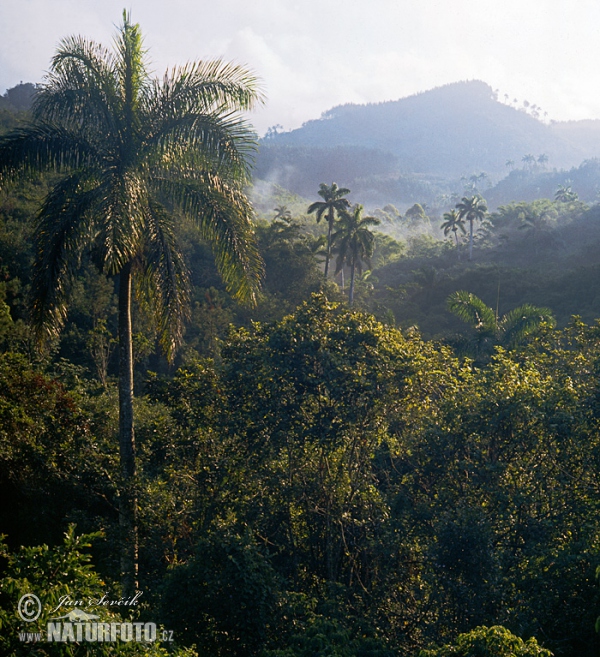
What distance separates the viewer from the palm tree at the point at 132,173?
9.53m

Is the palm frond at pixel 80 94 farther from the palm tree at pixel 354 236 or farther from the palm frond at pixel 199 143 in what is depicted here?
the palm tree at pixel 354 236

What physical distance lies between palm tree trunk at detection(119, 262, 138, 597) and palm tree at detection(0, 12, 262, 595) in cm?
2

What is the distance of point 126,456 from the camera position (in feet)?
33.4

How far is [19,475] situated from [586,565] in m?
9.78

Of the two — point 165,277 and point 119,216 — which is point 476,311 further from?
point 119,216

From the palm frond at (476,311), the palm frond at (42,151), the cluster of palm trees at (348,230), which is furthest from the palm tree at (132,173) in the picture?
the cluster of palm trees at (348,230)

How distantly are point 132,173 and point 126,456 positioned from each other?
4683mm

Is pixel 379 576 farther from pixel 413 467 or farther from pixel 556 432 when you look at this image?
pixel 556 432

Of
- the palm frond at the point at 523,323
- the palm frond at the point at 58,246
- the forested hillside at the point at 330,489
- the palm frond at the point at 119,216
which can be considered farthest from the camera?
the palm frond at the point at 523,323

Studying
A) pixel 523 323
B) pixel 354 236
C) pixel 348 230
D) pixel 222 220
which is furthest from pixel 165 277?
pixel 348 230

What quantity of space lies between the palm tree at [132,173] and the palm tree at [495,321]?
36.8ft

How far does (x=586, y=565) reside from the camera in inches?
294

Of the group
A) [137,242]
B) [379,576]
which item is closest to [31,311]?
[137,242]

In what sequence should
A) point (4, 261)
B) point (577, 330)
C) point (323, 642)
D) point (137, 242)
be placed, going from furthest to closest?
point (4, 261), point (577, 330), point (137, 242), point (323, 642)
